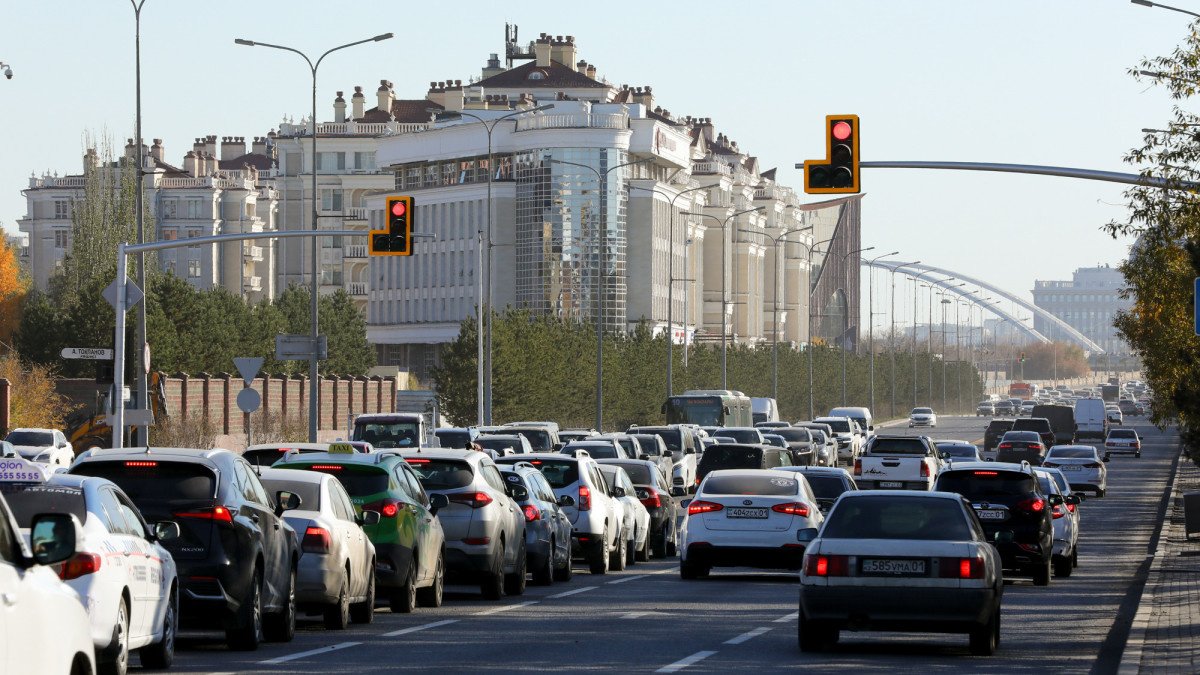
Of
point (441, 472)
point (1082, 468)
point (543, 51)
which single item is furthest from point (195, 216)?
point (441, 472)

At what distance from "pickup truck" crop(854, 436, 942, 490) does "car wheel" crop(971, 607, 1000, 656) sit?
30.7 meters

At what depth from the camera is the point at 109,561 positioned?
45.3 feet

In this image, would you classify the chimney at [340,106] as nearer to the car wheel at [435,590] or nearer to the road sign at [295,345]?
the road sign at [295,345]

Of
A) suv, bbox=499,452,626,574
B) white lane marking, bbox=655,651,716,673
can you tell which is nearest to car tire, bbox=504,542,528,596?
suv, bbox=499,452,626,574

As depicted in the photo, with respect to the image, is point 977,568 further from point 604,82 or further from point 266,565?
point 604,82

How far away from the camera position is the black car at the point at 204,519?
54.4ft

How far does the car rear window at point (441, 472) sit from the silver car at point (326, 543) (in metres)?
3.69

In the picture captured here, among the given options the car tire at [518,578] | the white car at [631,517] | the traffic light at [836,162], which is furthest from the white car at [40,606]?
the white car at [631,517]

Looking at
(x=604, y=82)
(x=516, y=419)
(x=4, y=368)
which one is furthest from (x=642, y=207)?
(x=4, y=368)

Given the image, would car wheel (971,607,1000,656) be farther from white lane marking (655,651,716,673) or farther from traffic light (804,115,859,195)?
traffic light (804,115,859,195)

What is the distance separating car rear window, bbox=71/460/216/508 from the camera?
16656 millimetres

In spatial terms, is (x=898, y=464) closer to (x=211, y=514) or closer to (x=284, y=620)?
(x=284, y=620)

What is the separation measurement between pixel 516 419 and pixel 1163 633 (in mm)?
64897

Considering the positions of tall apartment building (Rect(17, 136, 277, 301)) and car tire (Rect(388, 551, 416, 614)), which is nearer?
car tire (Rect(388, 551, 416, 614))
